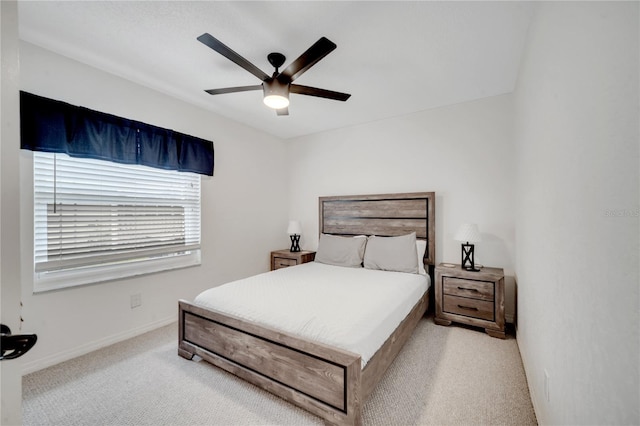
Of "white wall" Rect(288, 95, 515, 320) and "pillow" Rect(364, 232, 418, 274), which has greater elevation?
"white wall" Rect(288, 95, 515, 320)

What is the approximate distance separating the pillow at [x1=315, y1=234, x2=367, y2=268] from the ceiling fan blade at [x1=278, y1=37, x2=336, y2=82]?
2.11m

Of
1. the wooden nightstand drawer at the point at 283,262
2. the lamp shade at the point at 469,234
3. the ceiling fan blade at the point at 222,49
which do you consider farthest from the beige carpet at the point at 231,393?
the ceiling fan blade at the point at 222,49

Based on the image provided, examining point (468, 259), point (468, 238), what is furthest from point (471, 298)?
point (468, 238)

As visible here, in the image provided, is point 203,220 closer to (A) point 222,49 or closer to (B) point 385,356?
(A) point 222,49

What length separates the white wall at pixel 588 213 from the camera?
0.63 meters

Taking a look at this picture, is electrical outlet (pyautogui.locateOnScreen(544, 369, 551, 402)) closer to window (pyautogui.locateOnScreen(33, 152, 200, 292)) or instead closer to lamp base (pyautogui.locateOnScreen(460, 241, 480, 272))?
lamp base (pyautogui.locateOnScreen(460, 241, 480, 272))

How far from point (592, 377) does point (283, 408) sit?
154 cm

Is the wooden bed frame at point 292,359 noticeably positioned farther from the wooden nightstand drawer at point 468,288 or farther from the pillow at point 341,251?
the pillow at point 341,251

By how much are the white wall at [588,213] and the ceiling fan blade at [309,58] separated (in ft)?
3.59

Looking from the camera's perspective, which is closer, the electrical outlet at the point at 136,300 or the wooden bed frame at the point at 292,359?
the wooden bed frame at the point at 292,359

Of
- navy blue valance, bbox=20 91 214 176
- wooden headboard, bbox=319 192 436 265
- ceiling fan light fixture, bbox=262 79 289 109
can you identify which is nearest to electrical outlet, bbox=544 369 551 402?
wooden headboard, bbox=319 192 436 265

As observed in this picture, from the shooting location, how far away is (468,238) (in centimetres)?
271

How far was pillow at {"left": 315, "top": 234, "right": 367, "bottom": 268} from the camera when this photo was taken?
11.0 ft

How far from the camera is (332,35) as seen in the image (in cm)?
196
